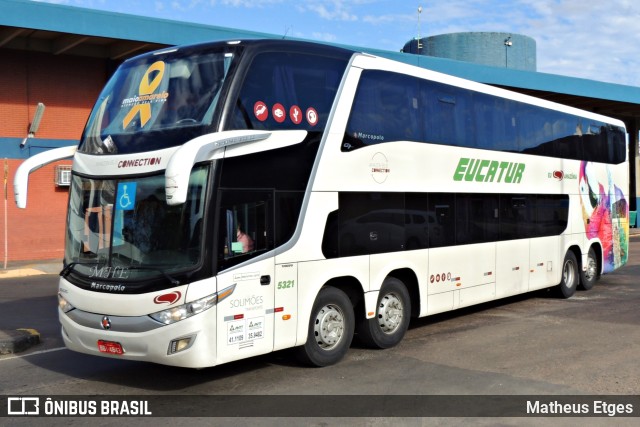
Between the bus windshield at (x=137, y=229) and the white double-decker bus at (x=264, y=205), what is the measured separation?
2 cm

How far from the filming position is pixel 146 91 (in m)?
7.89

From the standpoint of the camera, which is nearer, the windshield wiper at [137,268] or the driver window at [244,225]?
the windshield wiper at [137,268]

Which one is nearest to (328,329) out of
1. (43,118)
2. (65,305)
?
(65,305)

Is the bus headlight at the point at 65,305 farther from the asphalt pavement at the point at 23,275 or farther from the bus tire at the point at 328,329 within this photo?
the bus tire at the point at 328,329

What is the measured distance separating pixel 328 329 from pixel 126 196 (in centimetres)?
297

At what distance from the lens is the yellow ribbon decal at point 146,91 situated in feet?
25.2

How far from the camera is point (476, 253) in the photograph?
11555 millimetres

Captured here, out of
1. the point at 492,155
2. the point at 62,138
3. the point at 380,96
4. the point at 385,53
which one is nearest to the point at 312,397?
the point at 380,96

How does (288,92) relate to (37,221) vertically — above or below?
above

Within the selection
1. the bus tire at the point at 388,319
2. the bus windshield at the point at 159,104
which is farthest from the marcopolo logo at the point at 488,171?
Answer: the bus windshield at the point at 159,104

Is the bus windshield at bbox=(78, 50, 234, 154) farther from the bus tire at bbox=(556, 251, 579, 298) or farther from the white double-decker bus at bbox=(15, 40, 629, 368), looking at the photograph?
the bus tire at bbox=(556, 251, 579, 298)

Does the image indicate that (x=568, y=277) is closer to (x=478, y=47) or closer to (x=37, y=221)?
(x=37, y=221)

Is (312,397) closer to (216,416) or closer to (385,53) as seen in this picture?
(216,416)

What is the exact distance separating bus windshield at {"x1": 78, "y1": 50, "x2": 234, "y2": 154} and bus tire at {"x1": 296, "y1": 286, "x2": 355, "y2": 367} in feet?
8.82
